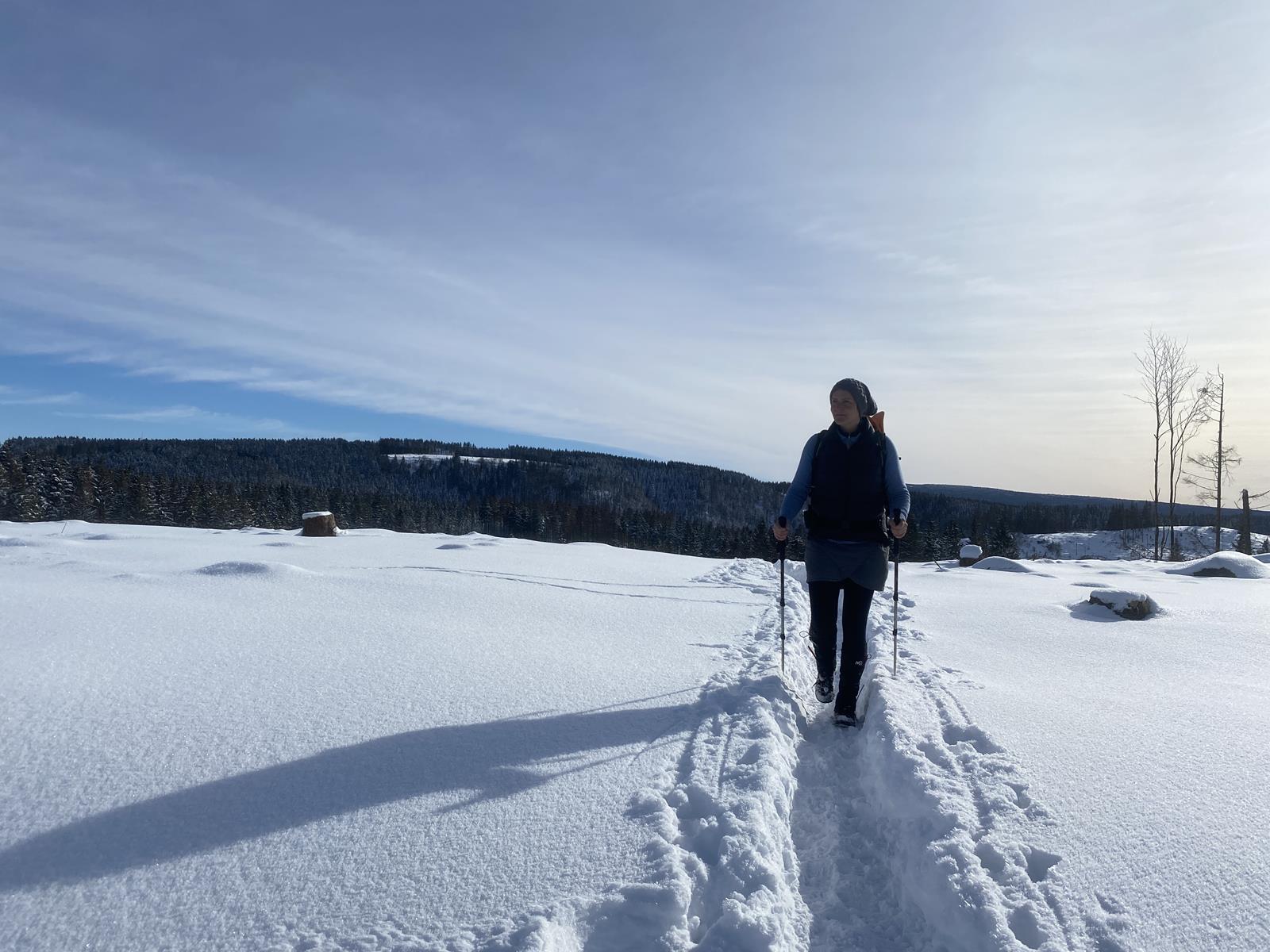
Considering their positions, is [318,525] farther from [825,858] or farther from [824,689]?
[825,858]

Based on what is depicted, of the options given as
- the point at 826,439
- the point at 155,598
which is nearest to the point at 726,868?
the point at 826,439

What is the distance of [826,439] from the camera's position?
4.66 metres

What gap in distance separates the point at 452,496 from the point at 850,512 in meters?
126

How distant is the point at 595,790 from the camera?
3.14 metres

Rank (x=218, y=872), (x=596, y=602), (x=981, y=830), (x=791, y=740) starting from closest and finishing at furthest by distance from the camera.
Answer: (x=218, y=872) < (x=981, y=830) < (x=791, y=740) < (x=596, y=602)

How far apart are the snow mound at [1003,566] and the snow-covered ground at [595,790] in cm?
838

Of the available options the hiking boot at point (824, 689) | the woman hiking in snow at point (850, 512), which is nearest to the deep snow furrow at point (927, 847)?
the hiking boot at point (824, 689)

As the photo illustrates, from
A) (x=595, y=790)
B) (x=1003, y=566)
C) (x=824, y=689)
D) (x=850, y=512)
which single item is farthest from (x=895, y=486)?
(x=1003, y=566)

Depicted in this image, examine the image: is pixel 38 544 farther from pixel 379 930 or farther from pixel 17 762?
pixel 379 930

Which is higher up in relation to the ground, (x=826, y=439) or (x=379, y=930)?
(x=826, y=439)

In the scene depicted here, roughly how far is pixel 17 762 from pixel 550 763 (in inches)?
94.8

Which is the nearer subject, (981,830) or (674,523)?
(981,830)

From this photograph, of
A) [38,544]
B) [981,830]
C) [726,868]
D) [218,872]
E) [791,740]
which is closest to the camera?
[218,872]

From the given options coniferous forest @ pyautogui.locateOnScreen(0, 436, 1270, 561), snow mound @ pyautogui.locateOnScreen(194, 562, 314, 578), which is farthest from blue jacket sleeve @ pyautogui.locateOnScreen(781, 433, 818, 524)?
snow mound @ pyautogui.locateOnScreen(194, 562, 314, 578)
